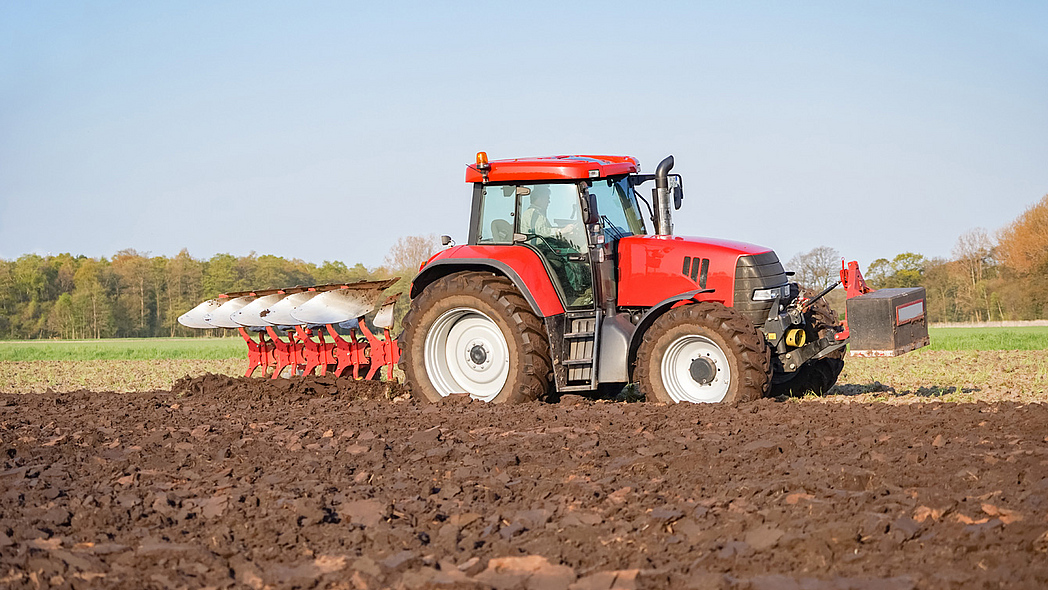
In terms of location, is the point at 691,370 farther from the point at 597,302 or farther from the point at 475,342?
the point at 475,342

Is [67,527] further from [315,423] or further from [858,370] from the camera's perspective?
[858,370]

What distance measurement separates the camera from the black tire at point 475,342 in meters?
8.23

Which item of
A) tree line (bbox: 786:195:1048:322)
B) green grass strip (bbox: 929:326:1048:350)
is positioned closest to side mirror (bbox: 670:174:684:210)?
green grass strip (bbox: 929:326:1048:350)

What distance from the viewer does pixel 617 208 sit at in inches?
342

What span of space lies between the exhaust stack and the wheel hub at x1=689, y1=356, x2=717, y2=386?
133cm

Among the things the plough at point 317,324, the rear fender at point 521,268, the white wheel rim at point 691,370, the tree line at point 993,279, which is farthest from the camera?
the tree line at point 993,279

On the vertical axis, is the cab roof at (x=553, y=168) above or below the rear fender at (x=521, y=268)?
above

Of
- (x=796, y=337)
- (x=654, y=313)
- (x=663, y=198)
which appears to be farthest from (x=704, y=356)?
(x=663, y=198)

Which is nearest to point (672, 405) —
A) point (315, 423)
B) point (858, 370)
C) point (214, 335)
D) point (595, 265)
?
point (595, 265)

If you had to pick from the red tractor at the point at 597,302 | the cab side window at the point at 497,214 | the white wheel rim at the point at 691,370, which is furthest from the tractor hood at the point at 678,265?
A: the cab side window at the point at 497,214

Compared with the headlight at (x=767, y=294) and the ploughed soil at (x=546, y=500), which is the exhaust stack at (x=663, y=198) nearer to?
the headlight at (x=767, y=294)

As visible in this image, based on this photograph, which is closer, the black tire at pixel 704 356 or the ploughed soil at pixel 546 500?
the ploughed soil at pixel 546 500

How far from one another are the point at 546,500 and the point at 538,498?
0.05 m

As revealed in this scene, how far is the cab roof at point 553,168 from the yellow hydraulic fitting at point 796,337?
209 cm
